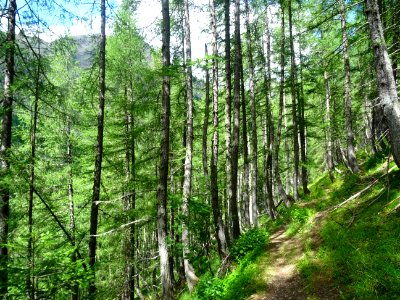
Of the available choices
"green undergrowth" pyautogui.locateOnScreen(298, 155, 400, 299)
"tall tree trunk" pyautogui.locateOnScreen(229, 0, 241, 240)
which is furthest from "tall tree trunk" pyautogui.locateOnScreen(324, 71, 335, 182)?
"green undergrowth" pyautogui.locateOnScreen(298, 155, 400, 299)

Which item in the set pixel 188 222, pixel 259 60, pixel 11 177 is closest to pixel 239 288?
pixel 188 222

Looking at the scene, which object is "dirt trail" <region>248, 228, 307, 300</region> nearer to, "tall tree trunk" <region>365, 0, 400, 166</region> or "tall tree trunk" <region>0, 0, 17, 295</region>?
"tall tree trunk" <region>365, 0, 400, 166</region>

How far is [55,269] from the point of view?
5.04 meters

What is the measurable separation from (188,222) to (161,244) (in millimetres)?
1930

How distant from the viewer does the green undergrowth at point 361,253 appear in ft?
19.0

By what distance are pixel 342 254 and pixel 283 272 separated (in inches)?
73.5

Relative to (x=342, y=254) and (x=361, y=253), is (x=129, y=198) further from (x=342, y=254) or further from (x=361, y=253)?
(x=361, y=253)

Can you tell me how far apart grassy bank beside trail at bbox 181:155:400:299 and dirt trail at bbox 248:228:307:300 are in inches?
6.0

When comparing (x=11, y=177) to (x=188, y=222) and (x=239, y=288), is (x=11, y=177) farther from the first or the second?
(x=239, y=288)

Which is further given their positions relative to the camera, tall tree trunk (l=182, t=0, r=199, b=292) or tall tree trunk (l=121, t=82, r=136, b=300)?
tall tree trunk (l=182, t=0, r=199, b=292)

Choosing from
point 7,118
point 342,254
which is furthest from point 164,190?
point 342,254

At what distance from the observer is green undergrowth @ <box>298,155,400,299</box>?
5.78 metres

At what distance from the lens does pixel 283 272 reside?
28.0ft

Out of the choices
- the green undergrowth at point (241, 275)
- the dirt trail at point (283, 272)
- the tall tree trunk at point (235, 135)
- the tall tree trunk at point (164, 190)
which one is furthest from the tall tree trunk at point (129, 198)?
the dirt trail at point (283, 272)
